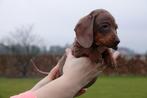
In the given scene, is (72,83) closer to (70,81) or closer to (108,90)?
(70,81)

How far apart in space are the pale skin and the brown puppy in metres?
0.12

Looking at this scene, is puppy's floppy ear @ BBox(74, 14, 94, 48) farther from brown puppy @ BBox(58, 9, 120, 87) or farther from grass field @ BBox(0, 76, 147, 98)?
grass field @ BBox(0, 76, 147, 98)

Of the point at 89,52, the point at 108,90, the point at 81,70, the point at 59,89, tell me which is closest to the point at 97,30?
the point at 89,52

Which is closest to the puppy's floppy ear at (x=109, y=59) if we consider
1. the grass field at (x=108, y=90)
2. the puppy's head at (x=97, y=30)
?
the puppy's head at (x=97, y=30)

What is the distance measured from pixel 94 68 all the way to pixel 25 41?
47133 mm

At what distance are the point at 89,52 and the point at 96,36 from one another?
0.59 ft

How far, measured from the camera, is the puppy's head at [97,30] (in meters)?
4.45

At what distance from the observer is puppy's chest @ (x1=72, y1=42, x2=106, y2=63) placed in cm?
460

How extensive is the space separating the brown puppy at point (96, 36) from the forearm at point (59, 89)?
0.39 metres

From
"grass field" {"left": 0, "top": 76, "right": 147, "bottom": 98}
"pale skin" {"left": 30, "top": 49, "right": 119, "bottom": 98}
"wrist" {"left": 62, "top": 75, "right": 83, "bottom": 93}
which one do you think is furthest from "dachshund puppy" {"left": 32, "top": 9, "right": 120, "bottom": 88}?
"grass field" {"left": 0, "top": 76, "right": 147, "bottom": 98}

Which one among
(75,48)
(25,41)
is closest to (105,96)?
(75,48)

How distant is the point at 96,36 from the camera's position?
15.0 feet

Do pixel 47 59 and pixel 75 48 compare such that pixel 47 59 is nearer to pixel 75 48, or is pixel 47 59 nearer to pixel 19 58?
pixel 19 58

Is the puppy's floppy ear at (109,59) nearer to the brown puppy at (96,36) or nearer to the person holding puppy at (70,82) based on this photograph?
the brown puppy at (96,36)
